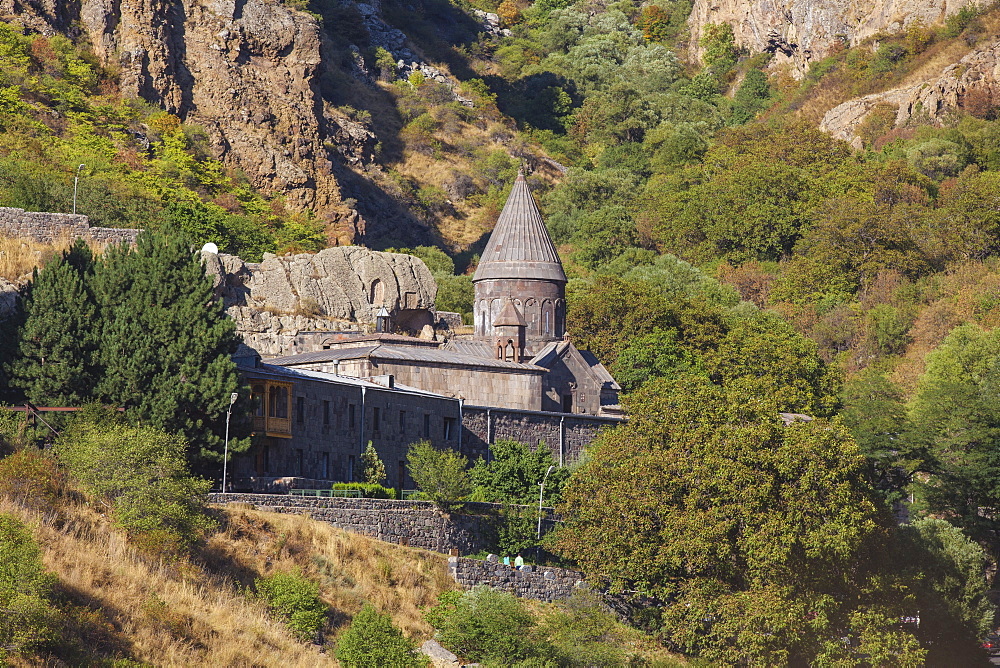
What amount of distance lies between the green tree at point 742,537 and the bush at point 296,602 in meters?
10.2

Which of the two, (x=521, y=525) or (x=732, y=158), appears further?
(x=732, y=158)

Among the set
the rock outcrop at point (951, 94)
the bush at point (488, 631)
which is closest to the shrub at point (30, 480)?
the bush at point (488, 631)

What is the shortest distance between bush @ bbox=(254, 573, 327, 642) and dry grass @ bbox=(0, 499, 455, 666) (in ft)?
1.44

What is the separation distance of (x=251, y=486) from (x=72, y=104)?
37.5 metres

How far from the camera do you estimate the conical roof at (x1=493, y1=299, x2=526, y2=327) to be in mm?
67438

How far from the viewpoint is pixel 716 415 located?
165ft

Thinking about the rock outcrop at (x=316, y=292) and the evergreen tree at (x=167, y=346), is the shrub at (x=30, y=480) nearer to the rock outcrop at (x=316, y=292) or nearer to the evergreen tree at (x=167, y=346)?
the evergreen tree at (x=167, y=346)

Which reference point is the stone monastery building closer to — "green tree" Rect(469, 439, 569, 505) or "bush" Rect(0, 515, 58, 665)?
"green tree" Rect(469, 439, 569, 505)

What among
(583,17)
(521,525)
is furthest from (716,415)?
(583,17)

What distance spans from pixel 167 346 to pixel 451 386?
56.4ft

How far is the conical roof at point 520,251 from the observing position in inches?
2790

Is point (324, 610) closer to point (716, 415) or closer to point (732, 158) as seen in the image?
point (716, 415)

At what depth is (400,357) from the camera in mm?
61062

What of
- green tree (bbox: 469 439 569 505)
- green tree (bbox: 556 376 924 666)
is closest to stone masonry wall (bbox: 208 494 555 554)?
green tree (bbox: 469 439 569 505)
